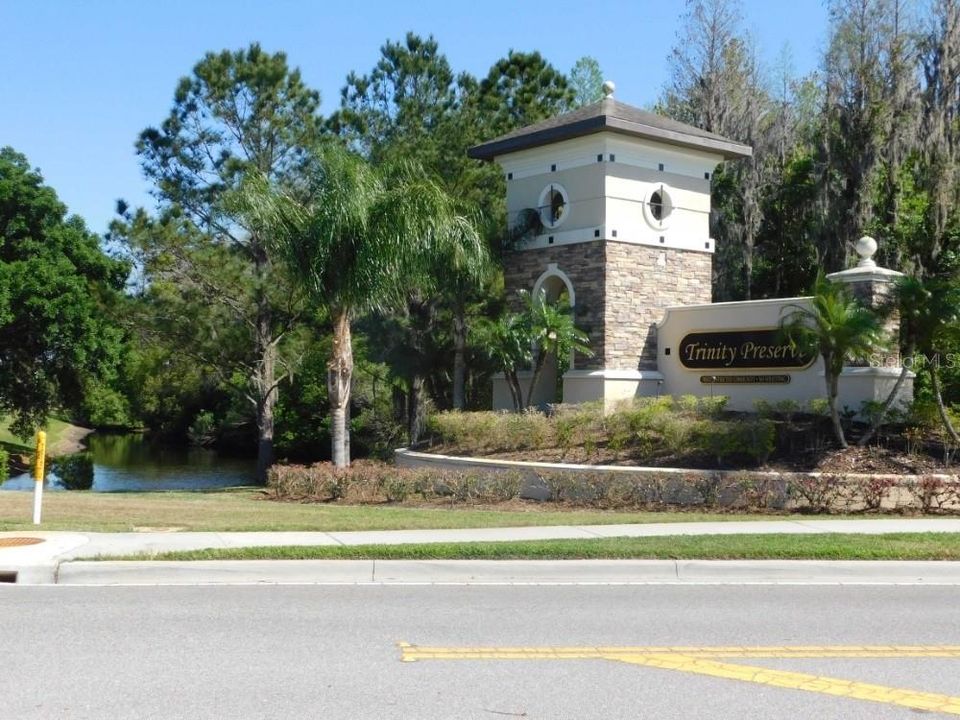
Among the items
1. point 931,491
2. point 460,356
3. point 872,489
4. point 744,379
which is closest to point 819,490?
point 872,489

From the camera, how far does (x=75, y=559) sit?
10398mm

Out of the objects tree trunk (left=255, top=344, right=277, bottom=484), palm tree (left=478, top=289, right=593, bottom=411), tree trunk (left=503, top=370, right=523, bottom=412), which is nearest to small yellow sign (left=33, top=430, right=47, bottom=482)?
palm tree (left=478, top=289, right=593, bottom=411)

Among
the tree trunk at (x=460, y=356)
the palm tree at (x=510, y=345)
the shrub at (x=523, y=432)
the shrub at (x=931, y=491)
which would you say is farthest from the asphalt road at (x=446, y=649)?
the tree trunk at (x=460, y=356)

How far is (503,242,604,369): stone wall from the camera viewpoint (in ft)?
77.0

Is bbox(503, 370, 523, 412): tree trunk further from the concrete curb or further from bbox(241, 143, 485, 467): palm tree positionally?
the concrete curb

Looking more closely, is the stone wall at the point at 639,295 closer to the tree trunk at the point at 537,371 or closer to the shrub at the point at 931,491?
the tree trunk at the point at 537,371

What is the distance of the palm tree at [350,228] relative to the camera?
771 inches

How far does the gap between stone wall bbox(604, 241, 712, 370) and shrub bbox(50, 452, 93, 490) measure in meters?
17.0

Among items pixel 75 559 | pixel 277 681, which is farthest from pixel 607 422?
pixel 277 681

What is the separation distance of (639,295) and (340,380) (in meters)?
7.00

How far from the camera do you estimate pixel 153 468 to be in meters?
46.6

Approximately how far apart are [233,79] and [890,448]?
2265 centimetres

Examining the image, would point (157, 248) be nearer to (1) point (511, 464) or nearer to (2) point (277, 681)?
(1) point (511, 464)

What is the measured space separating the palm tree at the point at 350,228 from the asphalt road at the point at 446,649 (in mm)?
10705
